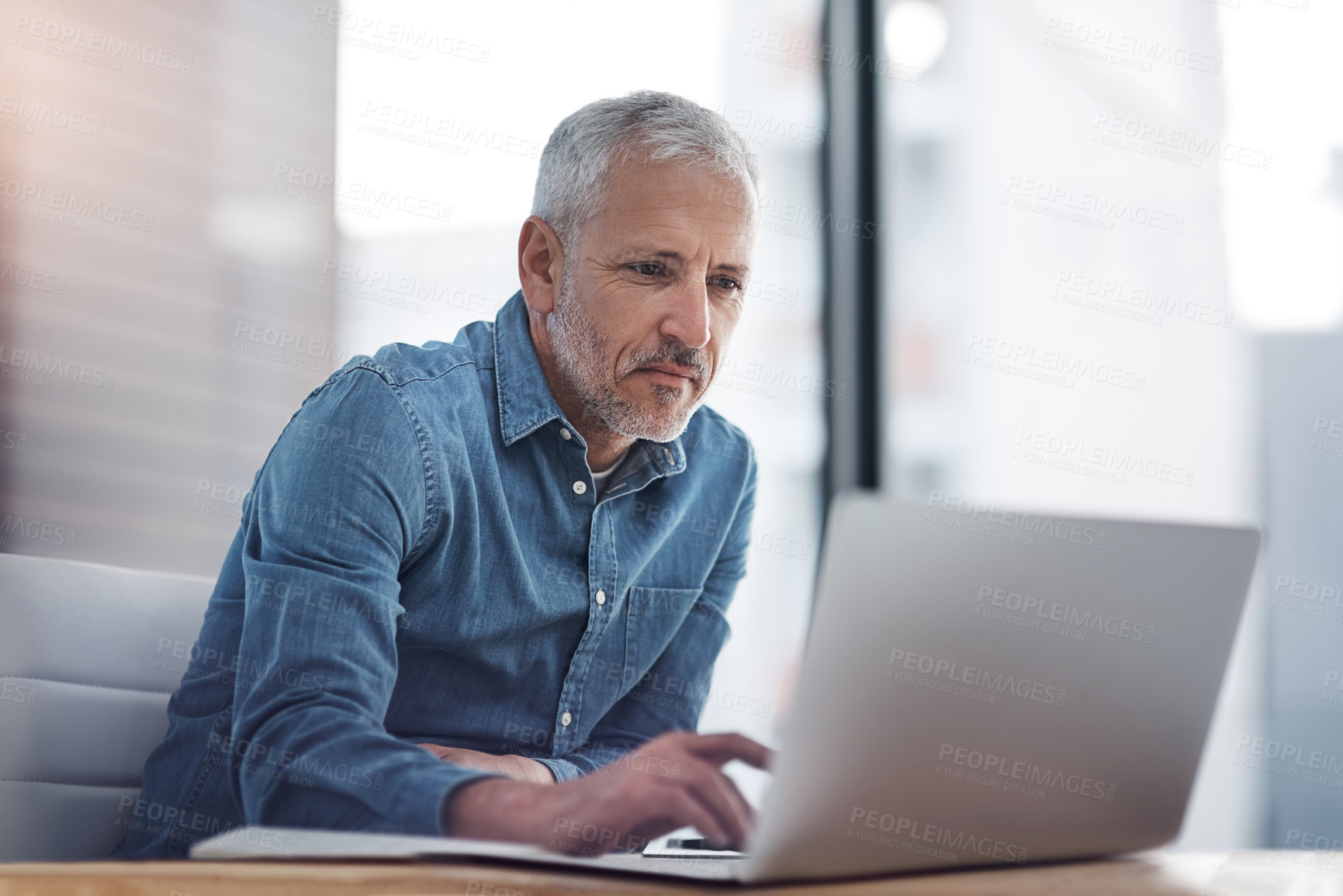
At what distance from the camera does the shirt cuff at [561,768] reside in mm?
1132

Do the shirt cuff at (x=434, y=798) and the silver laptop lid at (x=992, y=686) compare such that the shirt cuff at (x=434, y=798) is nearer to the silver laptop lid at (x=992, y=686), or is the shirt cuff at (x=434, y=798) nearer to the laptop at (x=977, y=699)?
the laptop at (x=977, y=699)

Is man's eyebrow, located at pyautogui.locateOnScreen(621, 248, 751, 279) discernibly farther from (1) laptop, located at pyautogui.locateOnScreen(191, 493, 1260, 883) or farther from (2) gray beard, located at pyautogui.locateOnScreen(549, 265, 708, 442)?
(1) laptop, located at pyautogui.locateOnScreen(191, 493, 1260, 883)

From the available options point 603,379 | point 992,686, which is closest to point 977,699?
point 992,686

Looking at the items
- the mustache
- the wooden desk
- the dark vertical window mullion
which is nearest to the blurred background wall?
the dark vertical window mullion

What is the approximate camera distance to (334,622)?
35.1 inches

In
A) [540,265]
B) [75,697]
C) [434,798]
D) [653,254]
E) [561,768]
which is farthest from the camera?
[540,265]

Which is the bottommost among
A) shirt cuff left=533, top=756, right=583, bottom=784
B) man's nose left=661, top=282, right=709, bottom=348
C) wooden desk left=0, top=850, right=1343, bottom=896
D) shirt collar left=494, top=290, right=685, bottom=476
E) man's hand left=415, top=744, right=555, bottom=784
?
shirt cuff left=533, top=756, right=583, bottom=784

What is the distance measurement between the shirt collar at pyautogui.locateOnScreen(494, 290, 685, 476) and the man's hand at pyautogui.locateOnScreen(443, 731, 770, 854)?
57 cm

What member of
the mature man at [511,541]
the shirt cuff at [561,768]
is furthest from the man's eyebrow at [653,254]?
the shirt cuff at [561,768]

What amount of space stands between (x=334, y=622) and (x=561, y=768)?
36cm

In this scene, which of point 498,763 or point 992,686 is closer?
point 992,686

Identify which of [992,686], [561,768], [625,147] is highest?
[625,147]

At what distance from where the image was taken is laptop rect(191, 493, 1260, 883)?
0.58m

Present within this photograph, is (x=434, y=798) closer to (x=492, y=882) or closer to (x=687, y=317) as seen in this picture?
(x=492, y=882)
